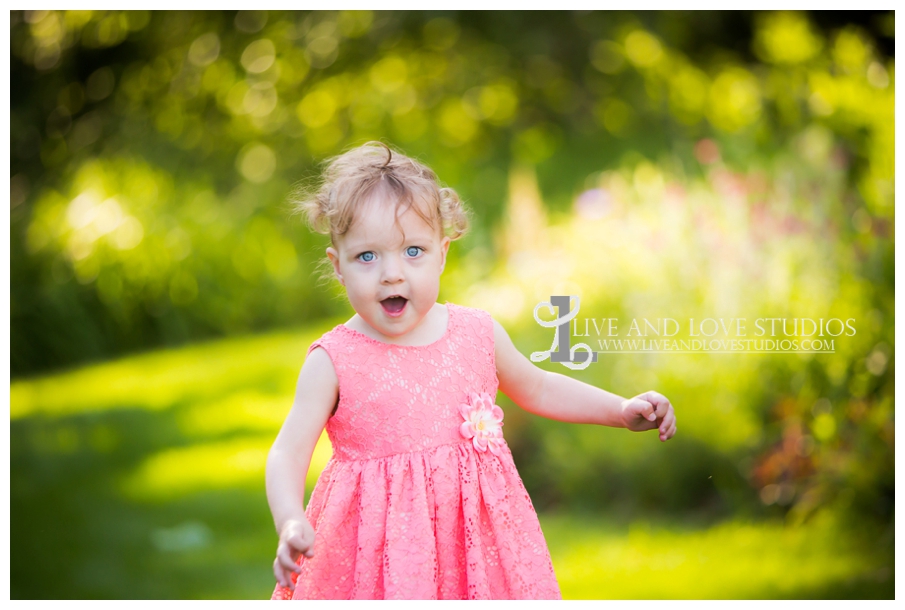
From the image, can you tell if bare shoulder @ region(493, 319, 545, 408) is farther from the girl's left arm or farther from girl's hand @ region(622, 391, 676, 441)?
girl's hand @ region(622, 391, 676, 441)

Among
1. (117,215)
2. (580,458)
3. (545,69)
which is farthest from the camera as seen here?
(545,69)

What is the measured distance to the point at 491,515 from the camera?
4.33 feet

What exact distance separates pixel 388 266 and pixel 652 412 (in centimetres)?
52

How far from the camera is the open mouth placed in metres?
1.28

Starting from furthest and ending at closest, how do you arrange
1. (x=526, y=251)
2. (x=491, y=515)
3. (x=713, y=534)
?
1. (x=526, y=251)
2. (x=713, y=534)
3. (x=491, y=515)

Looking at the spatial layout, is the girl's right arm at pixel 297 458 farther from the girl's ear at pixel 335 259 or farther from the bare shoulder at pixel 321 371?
the girl's ear at pixel 335 259

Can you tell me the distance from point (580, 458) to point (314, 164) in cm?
174

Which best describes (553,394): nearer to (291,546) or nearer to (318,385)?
(318,385)

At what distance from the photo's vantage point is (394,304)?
129 cm

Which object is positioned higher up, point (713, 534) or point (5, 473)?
point (5, 473)
